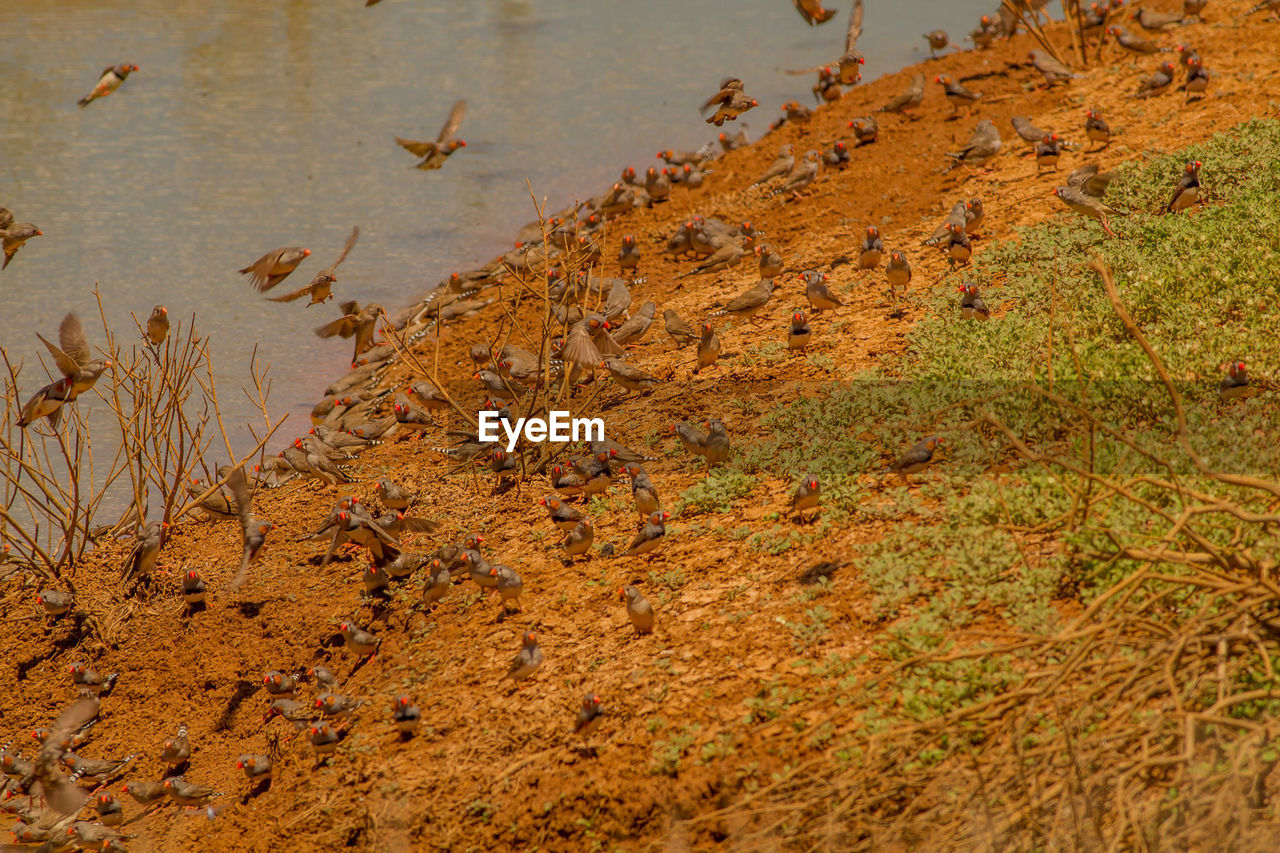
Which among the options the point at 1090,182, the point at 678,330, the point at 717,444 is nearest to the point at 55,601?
the point at 717,444

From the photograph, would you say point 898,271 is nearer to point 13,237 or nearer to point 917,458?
point 917,458

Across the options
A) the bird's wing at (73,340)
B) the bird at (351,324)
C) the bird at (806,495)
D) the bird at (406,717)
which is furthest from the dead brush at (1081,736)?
the bird at (351,324)

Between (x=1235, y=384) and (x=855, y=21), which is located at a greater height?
(x=855, y=21)

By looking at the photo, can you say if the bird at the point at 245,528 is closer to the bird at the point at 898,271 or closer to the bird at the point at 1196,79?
the bird at the point at 898,271

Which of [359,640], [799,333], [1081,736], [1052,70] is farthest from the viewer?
[1052,70]

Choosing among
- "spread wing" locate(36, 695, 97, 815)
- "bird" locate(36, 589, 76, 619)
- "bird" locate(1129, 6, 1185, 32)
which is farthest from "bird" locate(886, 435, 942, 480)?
"bird" locate(1129, 6, 1185, 32)

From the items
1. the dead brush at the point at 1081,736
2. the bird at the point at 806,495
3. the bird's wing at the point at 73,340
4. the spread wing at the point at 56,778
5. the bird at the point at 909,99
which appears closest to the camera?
the dead brush at the point at 1081,736

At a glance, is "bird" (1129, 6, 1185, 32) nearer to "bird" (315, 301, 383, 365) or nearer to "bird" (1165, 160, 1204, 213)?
"bird" (1165, 160, 1204, 213)
